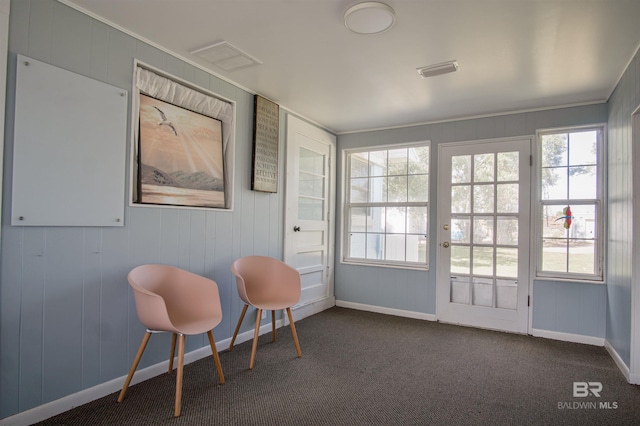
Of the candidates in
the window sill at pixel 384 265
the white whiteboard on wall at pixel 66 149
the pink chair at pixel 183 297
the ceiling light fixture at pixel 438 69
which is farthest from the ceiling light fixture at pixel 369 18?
the window sill at pixel 384 265

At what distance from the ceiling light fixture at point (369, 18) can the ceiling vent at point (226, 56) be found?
3.05ft

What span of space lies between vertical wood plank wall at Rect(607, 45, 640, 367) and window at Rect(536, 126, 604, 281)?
0.18 metres

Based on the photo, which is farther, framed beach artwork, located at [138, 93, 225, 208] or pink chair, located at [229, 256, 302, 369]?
pink chair, located at [229, 256, 302, 369]

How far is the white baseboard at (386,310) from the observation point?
4.39m

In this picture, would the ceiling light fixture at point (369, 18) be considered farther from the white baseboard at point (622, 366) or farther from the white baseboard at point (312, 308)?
the white baseboard at point (622, 366)

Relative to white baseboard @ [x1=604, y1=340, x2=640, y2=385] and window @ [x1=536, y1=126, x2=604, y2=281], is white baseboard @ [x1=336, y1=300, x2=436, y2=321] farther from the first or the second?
white baseboard @ [x1=604, y1=340, x2=640, y2=385]

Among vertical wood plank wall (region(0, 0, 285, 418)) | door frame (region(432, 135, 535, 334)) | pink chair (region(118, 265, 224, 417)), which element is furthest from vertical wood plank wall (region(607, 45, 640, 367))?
vertical wood plank wall (region(0, 0, 285, 418))

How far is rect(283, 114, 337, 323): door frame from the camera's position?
406 cm

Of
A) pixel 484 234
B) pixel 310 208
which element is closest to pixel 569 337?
pixel 484 234

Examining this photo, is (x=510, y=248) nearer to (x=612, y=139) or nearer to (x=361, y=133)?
(x=612, y=139)

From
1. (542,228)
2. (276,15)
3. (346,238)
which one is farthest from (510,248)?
(276,15)

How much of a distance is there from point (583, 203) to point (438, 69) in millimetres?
2167

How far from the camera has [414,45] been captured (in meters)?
2.59

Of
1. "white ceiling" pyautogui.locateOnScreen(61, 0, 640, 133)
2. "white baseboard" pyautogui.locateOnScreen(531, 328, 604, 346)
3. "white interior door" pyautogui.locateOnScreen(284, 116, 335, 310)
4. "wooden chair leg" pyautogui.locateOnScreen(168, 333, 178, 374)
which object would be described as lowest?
"white baseboard" pyautogui.locateOnScreen(531, 328, 604, 346)
